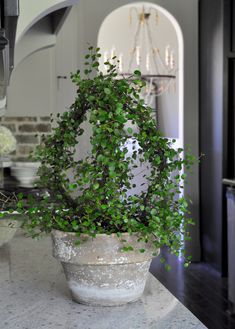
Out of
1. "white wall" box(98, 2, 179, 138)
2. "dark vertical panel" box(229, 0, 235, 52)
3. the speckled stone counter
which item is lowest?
the speckled stone counter

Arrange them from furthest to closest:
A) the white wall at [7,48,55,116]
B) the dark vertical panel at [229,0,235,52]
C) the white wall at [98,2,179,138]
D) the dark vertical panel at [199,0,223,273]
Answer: the white wall at [98,2,179,138] → the dark vertical panel at [199,0,223,273] → the dark vertical panel at [229,0,235,52] → the white wall at [7,48,55,116]

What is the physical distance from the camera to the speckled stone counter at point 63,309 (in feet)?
3.46

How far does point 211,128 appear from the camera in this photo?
5.58 metres

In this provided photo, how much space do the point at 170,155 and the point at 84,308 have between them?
366 millimetres

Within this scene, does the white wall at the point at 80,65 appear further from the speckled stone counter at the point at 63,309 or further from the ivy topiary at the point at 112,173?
the ivy topiary at the point at 112,173

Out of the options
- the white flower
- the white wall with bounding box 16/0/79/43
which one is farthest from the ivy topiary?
the white flower

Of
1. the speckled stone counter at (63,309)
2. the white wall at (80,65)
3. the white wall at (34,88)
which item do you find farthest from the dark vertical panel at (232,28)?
the speckled stone counter at (63,309)

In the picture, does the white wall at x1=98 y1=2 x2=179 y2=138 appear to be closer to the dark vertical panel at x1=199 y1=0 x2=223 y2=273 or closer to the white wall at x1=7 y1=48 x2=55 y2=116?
the dark vertical panel at x1=199 y1=0 x2=223 y2=273

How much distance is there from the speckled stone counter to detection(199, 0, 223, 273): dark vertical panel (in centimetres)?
411

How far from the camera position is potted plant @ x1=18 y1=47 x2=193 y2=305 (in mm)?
1090

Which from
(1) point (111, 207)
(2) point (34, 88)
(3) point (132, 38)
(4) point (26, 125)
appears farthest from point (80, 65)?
(1) point (111, 207)

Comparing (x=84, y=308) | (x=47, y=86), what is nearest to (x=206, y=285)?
(x=47, y=86)

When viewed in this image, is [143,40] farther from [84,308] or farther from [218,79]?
[84,308]

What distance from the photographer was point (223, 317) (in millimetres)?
4109
